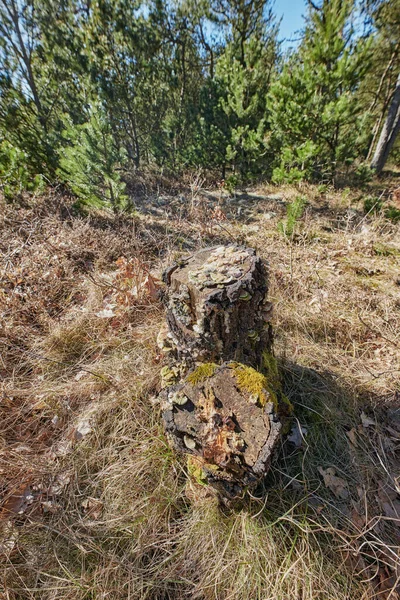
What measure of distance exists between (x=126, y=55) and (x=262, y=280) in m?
7.45

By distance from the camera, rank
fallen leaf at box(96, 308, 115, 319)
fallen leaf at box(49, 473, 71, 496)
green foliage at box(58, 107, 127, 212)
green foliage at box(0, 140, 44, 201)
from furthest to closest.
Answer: green foliage at box(0, 140, 44, 201) < green foliage at box(58, 107, 127, 212) < fallen leaf at box(96, 308, 115, 319) < fallen leaf at box(49, 473, 71, 496)

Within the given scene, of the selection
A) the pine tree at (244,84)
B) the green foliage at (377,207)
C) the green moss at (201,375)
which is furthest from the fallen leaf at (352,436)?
the pine tree at (244,84)

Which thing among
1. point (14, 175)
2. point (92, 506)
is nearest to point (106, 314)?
point (92, 506)

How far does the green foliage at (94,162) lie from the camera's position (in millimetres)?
3377

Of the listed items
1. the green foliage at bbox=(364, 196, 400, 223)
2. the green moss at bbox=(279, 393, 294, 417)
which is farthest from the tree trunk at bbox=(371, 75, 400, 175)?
the green moss at bbox=(279, 393, 294, 417)

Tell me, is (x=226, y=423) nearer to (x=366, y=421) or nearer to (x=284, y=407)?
(x=284, y=407)

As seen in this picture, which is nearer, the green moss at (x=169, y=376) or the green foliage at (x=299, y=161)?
the green moss at (x=169, y=376)

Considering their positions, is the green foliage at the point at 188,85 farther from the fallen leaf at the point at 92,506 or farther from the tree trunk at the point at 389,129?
the fallen leaf at the point at 92,506

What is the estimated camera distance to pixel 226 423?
1.04m

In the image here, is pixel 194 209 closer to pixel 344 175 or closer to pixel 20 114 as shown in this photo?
pixel 20 114

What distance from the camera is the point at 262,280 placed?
133 cm

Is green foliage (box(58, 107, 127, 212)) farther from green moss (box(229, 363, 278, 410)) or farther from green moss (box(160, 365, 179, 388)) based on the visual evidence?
green moss (box(229, 363, 278, 410))

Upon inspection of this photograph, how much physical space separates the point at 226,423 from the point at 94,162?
3885 millimetres

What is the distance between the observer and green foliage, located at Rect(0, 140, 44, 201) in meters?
4.01
